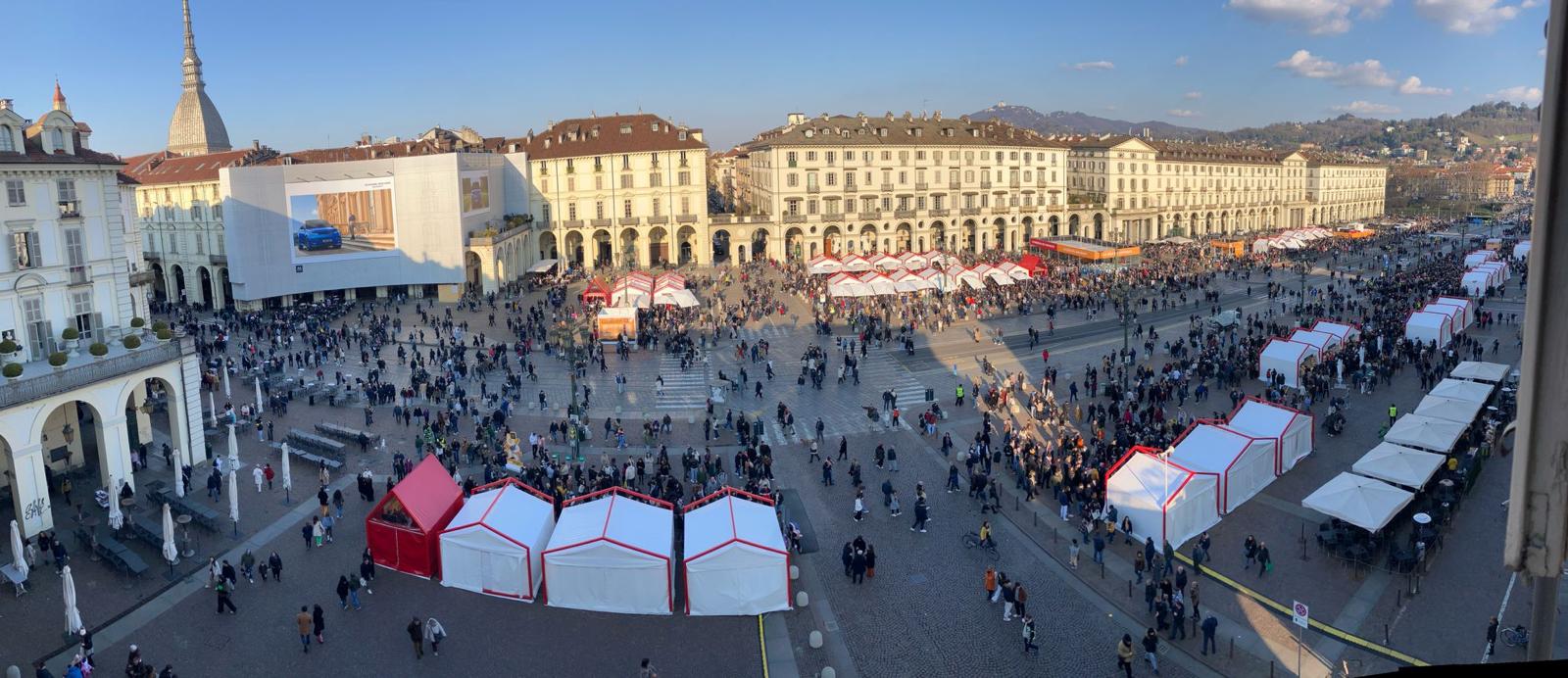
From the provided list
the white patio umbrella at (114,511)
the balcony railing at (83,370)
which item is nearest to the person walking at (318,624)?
the white patio umbrella at (114,511)

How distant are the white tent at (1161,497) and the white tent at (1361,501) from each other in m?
2.16

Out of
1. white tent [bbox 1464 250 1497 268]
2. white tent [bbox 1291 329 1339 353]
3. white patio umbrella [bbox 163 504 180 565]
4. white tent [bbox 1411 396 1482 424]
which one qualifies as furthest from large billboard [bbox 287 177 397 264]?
white tent [bbox 1464 250 1497 268]

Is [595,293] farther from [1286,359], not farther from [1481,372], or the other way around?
[1481,372]

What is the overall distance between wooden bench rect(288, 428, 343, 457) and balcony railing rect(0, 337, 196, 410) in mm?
4258

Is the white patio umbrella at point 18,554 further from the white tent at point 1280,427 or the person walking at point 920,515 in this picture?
the white tent at point 1280,427

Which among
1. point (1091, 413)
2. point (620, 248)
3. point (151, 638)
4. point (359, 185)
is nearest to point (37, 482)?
point (151, 638)

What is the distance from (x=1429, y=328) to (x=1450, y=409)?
50.3ft

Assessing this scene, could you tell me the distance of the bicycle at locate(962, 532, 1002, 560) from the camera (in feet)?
72.7

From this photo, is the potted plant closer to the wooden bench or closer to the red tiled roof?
the wooden bench

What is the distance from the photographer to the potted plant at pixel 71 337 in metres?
26.4

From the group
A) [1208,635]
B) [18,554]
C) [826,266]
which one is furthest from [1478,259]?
[18,554]

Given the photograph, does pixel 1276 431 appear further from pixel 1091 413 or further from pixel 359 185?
pixel 359 185

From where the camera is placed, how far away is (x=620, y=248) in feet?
256

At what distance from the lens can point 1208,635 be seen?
17.6 meters
